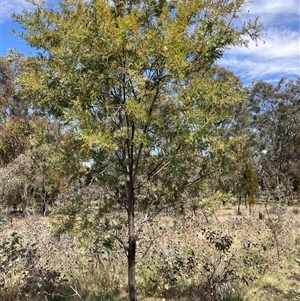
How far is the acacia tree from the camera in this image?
3.12 m

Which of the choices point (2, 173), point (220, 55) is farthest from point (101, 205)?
point (2, 173)

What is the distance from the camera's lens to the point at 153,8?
368cm

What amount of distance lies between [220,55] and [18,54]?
2.12 meters

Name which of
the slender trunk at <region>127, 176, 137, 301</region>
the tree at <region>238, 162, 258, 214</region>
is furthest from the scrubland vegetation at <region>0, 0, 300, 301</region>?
the tree at <region>238, 162, 258, 214</region>

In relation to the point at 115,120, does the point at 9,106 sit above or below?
above

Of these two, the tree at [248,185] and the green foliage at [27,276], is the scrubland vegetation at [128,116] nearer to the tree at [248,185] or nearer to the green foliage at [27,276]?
the green foliage at [27,276]

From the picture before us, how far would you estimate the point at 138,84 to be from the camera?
3.18 metres

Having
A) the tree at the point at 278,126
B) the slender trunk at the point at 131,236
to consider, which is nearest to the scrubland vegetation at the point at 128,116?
the slender trunk at the point at 131,236

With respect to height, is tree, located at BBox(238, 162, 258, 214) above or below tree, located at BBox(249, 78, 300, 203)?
below

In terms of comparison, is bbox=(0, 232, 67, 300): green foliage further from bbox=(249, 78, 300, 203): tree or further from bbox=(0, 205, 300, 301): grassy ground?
bbox=(249, 78, 300, 203): tree

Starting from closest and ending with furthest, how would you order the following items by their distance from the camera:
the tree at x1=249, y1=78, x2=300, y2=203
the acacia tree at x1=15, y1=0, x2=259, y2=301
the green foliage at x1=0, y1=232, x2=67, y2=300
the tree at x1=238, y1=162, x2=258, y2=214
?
the acacia tree at x1=15, y1=0, x2=259, y2=301
the green foliage at x1=0, y1=232, x2=67, y2=300
the tree at x1=238, y1=162, x2=258, y2=214
the tree at x1=249, y1=78, x2=300, y2=203

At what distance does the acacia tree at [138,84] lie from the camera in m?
3.12

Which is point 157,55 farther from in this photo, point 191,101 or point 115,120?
point 115,120

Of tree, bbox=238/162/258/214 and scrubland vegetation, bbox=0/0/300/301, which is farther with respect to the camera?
tree, bbox=238/162/258/214
